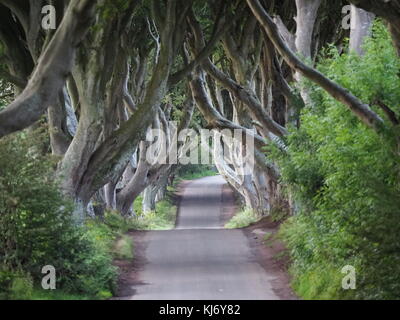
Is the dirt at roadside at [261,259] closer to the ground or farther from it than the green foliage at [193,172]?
closer to the ground

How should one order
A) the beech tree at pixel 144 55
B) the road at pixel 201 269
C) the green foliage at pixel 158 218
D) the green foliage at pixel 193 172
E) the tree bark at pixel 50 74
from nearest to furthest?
the tree bark at pixel 50 74
the beech tree at pixel 144 55
the road at pixel 201 269
the green foliage at pixel 158 218
the green foliage at pixel 193 172

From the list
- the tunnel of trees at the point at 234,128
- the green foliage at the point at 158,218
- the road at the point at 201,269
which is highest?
the tunnel of trees at the point at 234,128

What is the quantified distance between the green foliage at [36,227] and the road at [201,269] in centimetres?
119

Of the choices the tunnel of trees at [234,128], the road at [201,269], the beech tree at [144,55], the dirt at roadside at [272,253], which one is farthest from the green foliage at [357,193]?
the road at [201,269]

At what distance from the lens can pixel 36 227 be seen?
1384 cm

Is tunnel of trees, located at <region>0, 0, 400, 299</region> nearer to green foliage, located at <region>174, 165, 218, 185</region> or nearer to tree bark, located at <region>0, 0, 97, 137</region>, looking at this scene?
tree bark, located at <region>0, 0, 97, 137</region>

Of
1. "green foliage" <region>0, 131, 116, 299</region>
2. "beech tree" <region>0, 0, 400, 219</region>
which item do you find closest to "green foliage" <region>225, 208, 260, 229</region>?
"beech tree" <region>0, 0, 400, 219</region>

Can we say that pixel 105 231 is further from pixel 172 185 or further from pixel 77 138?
pixel 172 185

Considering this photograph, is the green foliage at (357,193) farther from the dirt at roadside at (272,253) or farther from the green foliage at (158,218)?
the green foliage at (158,218)

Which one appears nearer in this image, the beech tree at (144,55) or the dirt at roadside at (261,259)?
the beech tree at (144,55)

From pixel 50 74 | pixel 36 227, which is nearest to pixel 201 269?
pixel 36 227

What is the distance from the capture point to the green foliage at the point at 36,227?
13.2 m

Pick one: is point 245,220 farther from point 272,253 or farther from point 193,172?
point 193,172

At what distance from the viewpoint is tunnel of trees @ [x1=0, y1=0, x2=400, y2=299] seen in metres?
11.2
